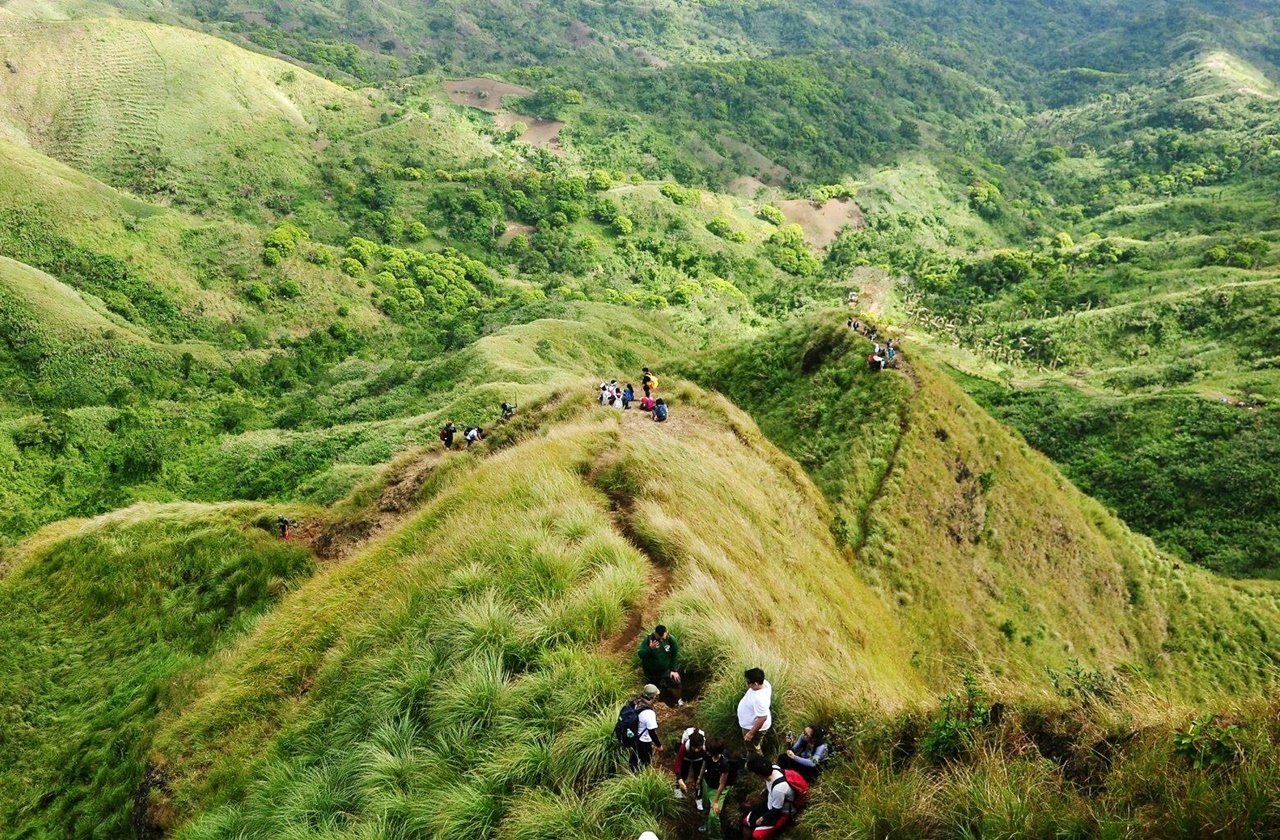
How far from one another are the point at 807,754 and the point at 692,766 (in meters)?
1.42

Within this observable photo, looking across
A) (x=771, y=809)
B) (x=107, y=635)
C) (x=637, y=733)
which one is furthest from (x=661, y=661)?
(x=107, y=635)

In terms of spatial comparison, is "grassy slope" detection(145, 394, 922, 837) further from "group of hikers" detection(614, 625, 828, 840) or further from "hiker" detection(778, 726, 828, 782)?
"hiker" detection(778, 726, 828, 782)

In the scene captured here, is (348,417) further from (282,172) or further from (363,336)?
(282,172)

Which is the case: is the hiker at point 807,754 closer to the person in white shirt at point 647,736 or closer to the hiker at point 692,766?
the hiker at point 692,766

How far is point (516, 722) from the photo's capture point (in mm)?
9156

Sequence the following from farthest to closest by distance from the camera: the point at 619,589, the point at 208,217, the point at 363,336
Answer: the point at 208,217
the point at 363,336
the point at 619,589

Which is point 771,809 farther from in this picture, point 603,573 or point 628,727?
point 603,573

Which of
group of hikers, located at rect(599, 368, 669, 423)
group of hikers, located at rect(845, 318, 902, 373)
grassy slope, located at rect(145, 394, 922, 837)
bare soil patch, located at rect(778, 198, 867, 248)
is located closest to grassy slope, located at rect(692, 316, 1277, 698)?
group of hikers, located at rect(845, 318, 902, 373)

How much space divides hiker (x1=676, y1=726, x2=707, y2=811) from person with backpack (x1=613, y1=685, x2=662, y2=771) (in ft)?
1.34

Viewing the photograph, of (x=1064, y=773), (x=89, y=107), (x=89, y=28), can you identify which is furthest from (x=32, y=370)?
(x=89, y=28)

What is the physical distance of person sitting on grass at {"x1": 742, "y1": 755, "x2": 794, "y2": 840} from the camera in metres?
7.28

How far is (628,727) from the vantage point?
828 cm

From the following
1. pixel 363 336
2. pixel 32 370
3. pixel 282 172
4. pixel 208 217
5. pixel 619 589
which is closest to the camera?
pixel 619 589

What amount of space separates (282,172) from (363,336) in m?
63.5
